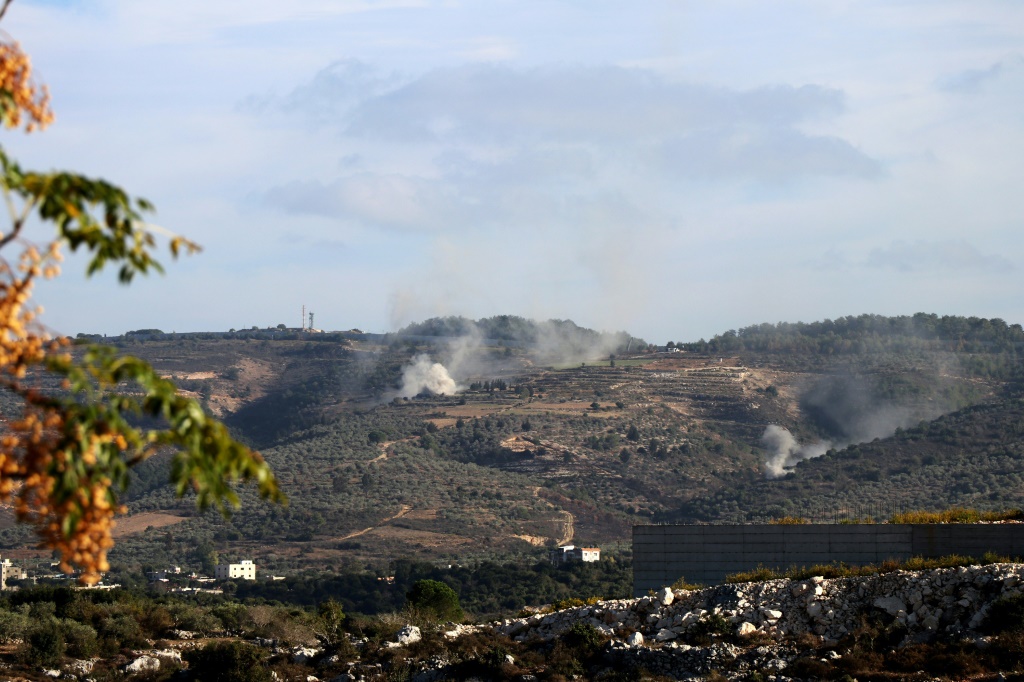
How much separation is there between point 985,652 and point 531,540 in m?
87.2

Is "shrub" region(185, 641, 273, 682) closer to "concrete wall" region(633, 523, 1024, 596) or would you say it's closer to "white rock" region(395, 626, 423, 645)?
"white rock" region(395, 626, 423, 645)

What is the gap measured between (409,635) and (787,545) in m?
10.2

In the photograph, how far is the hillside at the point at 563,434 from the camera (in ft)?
371

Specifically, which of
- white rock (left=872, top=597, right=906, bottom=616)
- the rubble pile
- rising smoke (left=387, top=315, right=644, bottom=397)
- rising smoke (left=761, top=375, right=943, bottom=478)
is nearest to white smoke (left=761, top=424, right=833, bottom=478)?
rising smoke (left=761, top=375, right=943, bottom=478)

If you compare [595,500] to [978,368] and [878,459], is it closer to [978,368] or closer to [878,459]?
[878,459]

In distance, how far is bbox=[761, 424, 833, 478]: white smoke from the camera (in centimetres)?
14238

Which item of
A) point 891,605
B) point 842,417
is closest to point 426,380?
point 842,417

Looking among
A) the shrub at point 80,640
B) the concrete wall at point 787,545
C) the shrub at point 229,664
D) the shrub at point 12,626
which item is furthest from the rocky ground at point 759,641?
the shrub at point 12,626

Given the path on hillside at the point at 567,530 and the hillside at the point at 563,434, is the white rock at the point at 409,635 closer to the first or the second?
the hillside at the point at 563,434

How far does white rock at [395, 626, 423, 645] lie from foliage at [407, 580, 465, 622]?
10.5 metres

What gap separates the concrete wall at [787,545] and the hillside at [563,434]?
65.9m

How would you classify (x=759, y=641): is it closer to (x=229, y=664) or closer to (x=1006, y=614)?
(x=1006, y=614)

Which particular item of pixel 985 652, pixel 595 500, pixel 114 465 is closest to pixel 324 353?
pixel 595 500

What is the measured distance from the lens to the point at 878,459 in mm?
121812
